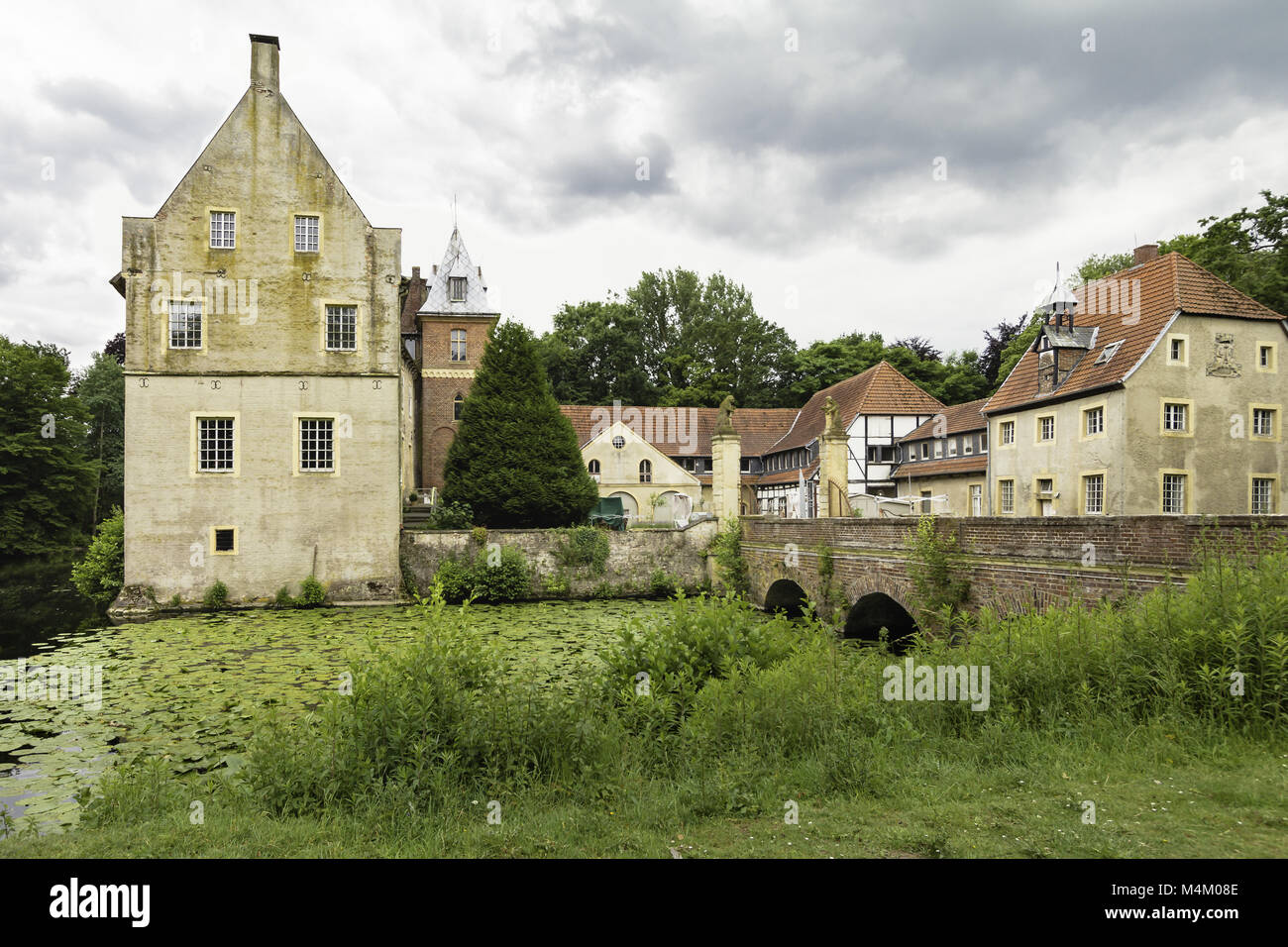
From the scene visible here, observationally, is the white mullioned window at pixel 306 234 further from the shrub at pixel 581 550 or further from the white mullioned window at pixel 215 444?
the shrub at pixel 581 550

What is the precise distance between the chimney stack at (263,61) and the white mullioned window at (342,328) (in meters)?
6.84

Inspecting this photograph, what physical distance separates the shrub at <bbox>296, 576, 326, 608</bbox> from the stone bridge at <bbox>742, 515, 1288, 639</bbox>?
14065mm

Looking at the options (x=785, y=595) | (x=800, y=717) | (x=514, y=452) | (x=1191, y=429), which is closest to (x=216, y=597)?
(x=514, y=452)

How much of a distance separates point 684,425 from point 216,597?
1216 inches

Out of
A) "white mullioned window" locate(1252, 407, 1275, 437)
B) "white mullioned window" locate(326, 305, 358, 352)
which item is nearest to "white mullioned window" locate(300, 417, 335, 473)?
"white mullioned window" locate(326, 305, 358, 352)

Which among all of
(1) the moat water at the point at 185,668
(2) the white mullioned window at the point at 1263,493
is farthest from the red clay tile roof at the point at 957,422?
(1) the moat water at the point at 185,668

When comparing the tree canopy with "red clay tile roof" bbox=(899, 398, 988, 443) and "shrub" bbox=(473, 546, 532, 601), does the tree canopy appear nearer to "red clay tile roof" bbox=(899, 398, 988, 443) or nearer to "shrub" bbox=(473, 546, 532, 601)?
"shrub" bbox=(473, 546, 532, 601)

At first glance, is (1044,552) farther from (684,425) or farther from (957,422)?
(684,425)

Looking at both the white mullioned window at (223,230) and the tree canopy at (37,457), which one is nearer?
the white mullioned window at (223,230)

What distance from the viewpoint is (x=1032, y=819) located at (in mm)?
4383

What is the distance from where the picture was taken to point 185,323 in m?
23.2

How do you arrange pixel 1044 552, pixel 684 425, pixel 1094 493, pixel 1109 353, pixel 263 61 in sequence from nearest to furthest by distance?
pixel 1044 552 < pixel 263 61 < pixel 1094 493 < pixel 1109 353 < pixel 684 425

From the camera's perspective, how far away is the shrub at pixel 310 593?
22.8 metres
